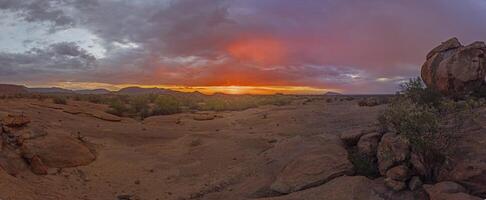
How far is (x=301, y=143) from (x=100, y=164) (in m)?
6.41

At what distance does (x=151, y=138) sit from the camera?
59.6 feet

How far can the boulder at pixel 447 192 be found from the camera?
783 centimetres

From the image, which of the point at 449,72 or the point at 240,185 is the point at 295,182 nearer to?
the point at 240,185

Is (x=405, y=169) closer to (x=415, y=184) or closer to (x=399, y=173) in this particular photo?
(x=399, y=173)

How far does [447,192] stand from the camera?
26.6 ft

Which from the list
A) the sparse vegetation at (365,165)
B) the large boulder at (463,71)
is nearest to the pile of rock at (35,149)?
the sparse vegetation at (365,165)

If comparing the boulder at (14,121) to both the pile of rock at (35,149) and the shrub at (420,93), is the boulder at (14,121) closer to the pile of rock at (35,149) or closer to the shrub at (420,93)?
the pile of rock at (35,149)

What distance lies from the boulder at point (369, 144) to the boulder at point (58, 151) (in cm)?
828

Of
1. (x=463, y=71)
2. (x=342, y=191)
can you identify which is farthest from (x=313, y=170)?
(x=463, y=71)

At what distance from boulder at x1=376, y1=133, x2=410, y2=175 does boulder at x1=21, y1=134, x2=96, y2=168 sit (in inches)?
347

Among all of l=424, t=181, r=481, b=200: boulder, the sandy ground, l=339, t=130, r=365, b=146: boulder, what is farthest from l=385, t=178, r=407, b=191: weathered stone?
the sandy ground

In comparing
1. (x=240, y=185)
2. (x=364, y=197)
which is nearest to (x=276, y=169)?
(x=240, y=185)

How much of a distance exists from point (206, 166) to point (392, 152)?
6114mm

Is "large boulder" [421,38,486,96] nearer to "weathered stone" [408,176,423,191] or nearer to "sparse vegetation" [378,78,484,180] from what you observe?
"sparse vegetation" [378,78,484,180]
